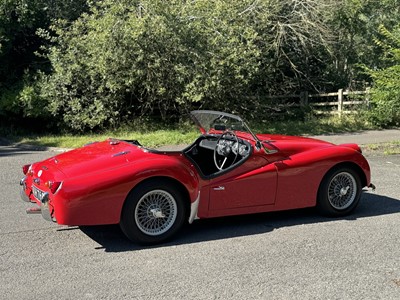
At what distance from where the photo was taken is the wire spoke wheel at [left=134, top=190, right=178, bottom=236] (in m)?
5.09

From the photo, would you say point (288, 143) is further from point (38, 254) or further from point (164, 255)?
point (38, 254)

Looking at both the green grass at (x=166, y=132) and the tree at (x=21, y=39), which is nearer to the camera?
the green grass at (x=166, y=132)

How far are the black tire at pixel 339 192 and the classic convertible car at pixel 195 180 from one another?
0.01m

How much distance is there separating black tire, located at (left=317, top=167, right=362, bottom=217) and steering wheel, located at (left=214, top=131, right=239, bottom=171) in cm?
121

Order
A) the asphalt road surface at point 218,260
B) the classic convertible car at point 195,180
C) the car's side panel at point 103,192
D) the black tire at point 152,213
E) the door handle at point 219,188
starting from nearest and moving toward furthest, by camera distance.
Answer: the asphalt road surface at point 218,260, the car's side panel at point 103,192, the classic convertible car at point 195,180, the black tire at point 152,213, the door handle at point 219,188

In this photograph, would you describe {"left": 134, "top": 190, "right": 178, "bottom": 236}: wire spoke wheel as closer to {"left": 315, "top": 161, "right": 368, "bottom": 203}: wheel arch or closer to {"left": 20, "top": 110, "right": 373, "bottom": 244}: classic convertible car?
{"left": 20, "top": 110, "right": 373, "bottom": 244}: classic convertible car

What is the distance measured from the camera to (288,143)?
6125mm

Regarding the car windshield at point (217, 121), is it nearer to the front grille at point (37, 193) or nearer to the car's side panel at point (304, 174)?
the car's side panel at point (304, 174)

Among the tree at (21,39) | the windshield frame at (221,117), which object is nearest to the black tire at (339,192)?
the windshield frame at (221,117)

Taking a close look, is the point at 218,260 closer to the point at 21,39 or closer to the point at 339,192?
the point at 339,192

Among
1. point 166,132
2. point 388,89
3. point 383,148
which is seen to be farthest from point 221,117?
point 388,89

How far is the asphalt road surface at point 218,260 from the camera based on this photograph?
404cm

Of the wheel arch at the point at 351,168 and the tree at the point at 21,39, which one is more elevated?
the tree at the point at 21,39

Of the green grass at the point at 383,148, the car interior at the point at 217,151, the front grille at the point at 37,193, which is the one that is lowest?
the green grass at the point at 383,148
